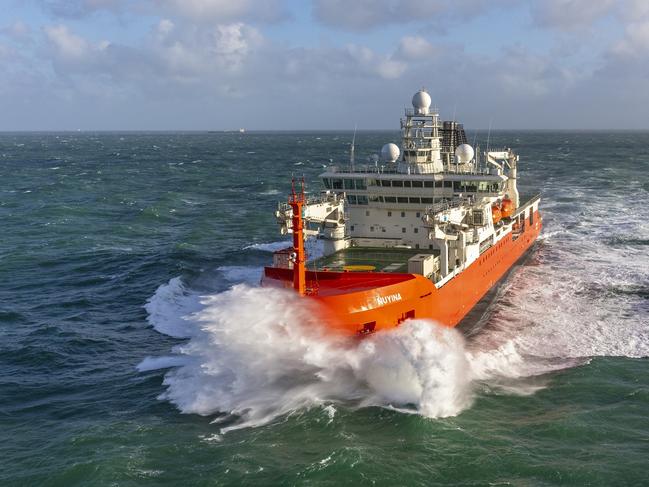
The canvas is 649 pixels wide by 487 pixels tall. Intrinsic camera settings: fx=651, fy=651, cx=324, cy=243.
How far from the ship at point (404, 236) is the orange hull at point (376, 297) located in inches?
1.6

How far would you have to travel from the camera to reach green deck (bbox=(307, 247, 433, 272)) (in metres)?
29.7

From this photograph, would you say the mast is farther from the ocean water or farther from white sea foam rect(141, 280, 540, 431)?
the ocean water

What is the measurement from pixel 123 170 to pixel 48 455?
105060 millimetres

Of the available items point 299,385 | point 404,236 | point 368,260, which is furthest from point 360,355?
point 404,236

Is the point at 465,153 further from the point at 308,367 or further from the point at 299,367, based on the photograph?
the point at 299,367

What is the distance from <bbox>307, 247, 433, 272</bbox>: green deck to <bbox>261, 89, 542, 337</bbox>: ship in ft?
0.17

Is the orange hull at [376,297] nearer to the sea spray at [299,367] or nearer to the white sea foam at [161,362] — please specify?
the sea spray at [299,367]

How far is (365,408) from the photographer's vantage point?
22.0 meters

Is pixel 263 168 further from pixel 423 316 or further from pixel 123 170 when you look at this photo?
pixel 423 316

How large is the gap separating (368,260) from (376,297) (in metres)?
6.55

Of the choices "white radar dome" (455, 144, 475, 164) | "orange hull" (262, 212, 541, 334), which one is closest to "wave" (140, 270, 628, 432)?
"orange hull" (262, 212, 541, 334)

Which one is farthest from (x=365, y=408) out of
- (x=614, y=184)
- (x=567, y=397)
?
(x=614, y=184)

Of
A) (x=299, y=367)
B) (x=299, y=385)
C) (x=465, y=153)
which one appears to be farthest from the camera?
(x=465, y=153)

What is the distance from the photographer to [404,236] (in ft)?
116
